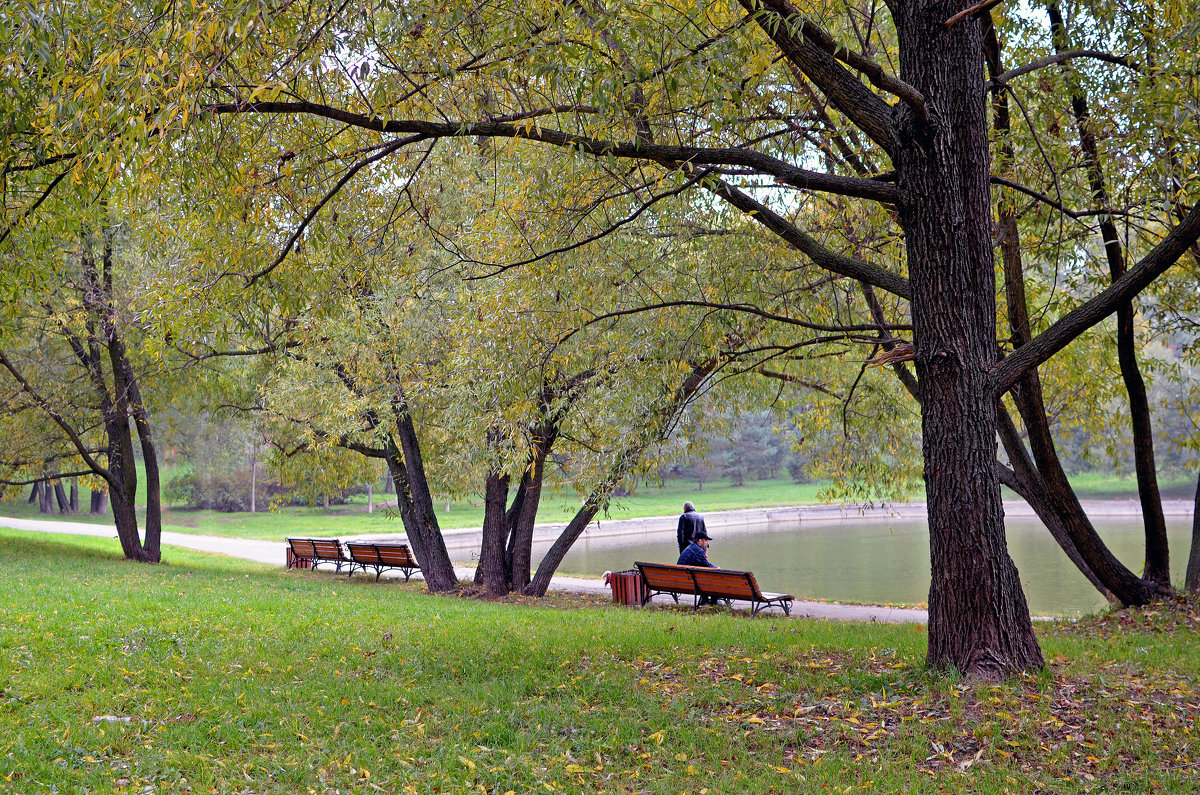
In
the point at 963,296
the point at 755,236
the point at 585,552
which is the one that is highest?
the point at 755,236

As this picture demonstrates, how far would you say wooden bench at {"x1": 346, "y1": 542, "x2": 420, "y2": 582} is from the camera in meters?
16.2

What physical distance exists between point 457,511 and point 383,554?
31395 millimetres

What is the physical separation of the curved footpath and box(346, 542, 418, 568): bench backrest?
1.29 metres

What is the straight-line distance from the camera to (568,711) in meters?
5.15

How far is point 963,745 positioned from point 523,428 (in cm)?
488

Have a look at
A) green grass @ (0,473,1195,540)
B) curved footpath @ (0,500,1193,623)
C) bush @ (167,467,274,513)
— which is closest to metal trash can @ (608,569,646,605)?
curved footpath @ (0,500,1193,623)

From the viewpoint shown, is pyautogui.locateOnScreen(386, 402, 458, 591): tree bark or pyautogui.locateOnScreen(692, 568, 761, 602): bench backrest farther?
pyautogui.locateOnScreen(386, 402, 458, 591): tree bark

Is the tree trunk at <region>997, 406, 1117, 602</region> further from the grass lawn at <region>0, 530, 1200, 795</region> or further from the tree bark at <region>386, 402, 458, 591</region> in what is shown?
the tree bark at <region>386, 402, 458, 591</region>

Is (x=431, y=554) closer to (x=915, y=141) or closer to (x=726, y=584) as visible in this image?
(x=726, y=584)

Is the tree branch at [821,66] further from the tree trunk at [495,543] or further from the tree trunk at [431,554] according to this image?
the tree trunk at [431,554]

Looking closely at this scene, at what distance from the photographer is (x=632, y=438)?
863 cm

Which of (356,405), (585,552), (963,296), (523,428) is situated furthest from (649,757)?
(585,552)

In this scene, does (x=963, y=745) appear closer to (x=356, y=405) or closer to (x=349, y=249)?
(x=349, y=249)

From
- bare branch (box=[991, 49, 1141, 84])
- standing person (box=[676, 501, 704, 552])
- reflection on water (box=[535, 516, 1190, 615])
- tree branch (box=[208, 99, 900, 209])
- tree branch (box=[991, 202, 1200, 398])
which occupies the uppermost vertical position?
bare branch (box=[991, 49, 1141, 84])
